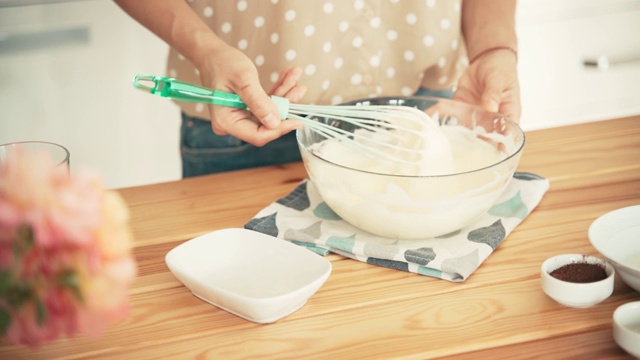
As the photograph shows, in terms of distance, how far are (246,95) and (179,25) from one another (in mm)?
238

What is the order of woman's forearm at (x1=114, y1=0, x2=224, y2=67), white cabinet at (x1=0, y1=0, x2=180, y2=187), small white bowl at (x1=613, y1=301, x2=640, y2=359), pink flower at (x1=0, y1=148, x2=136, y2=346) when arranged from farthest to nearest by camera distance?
white cabinet at (x1=0, y1=0, x2=180, y2=187) → woman's forearm at (x1=114, y1=0, x2=224, y2=67) → small white bowl at (x1=613, y1=301, x2=640, y2=359) → pink flower at (x1=0, y1=148, x2=136, y2=346)

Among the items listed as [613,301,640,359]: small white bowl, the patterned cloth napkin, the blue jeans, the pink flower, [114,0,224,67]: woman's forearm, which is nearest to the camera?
the pink flower

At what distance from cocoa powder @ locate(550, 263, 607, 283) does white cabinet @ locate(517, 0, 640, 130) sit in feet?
6.26

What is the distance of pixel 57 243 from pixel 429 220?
566 millimetres

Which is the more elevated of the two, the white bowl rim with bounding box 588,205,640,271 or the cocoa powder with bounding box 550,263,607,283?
the white bowl rim with bounding box 588,205,640,271

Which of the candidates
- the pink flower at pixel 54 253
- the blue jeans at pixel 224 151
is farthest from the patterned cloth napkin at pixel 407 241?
the pink flower at pixel 54 253

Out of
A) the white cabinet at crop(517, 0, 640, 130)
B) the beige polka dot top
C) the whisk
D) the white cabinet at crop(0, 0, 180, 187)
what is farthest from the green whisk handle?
the white cabinet at crop(517, 0, 640, 130)

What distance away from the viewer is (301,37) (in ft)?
4.20

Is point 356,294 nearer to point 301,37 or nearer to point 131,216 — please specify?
point 131,216

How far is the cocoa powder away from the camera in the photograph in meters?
0.81

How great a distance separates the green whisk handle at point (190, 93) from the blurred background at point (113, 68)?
1.31 m

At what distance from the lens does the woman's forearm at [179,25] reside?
3.65 ft

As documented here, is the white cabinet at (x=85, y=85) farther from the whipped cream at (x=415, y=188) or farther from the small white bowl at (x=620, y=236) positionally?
the small white bowl at (x=620, y=236)

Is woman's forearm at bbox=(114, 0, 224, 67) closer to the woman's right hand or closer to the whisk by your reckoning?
the woman's right hand
